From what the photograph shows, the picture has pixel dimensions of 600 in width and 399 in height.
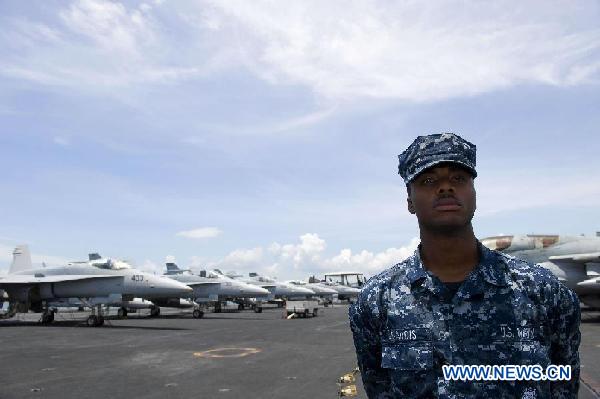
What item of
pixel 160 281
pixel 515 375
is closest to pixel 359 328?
pixel 515 375

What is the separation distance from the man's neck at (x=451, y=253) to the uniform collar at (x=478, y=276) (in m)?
0.04

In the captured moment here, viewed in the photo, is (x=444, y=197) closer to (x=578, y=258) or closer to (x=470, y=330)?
(x=470, y=330)

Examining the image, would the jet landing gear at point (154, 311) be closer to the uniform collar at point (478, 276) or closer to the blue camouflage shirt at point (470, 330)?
the blue camouflage shirt at point (470, 330)

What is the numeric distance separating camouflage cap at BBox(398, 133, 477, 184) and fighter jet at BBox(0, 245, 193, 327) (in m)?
28.2

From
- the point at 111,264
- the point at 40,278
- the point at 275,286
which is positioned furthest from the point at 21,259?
the point at 275,286

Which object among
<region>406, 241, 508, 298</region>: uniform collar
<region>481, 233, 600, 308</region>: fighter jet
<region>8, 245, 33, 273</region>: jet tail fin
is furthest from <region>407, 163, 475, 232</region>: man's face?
<region>8, 245, 33, 273</region>: jet tail fin

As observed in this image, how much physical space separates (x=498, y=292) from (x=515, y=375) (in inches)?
15.9

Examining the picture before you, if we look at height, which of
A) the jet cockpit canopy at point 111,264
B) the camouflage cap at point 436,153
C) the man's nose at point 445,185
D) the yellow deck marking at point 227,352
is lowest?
the yellow deck marking at point 227,352

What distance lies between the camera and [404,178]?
2789 millimetres

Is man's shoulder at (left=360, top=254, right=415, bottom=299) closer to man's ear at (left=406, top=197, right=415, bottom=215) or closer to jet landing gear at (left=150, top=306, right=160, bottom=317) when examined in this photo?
man's ear at (left=406, top=197, right=415, bottom=215)

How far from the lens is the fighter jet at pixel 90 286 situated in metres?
28.9

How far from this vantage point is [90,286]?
95.8 feet

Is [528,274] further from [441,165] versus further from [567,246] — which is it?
[567,246]

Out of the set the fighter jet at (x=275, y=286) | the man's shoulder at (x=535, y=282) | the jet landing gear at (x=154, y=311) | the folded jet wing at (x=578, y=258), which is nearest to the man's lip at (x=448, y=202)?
the man's shoulder at (x=535, y=282)
